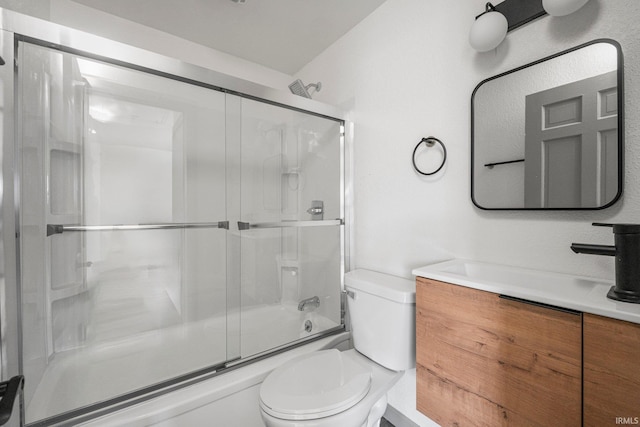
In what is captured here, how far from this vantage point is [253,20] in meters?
1.81

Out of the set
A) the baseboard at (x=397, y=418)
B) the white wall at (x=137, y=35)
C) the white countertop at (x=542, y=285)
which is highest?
the white wall at (x=137, y=35)

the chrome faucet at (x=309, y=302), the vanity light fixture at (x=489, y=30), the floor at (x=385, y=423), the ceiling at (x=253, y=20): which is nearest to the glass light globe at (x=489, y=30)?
the vanity light fixture at (x=489, y=30)

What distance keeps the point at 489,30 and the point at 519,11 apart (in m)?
0.13

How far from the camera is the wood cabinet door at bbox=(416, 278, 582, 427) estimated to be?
713 mm

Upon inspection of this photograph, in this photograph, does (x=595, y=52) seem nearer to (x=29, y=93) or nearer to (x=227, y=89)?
(x=227, y=89)

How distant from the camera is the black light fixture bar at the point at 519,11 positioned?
1008 mm

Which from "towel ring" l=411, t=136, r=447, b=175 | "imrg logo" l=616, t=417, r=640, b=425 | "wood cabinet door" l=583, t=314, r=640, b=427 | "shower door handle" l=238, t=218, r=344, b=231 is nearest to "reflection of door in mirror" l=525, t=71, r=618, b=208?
"towel ring" l=411, t=136, r=447, b=175

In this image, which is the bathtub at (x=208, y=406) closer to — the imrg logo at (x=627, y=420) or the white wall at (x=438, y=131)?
the white wall at (x=438, y=131)

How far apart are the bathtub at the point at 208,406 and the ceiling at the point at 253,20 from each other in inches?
82.5

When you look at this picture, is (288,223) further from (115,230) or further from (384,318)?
(115,230)

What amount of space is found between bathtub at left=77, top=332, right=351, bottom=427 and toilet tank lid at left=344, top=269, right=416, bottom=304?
60 centimetres

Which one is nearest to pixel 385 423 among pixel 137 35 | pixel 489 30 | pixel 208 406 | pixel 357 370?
pixel 357 370

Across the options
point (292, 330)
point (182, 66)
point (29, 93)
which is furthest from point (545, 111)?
point (29, 93)

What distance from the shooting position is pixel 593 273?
0.91 m
